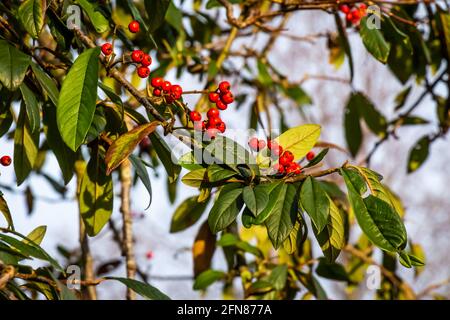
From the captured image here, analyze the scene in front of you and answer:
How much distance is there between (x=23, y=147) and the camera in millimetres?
1184

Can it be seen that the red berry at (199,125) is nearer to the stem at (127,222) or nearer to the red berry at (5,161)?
the red berry at (5,161)

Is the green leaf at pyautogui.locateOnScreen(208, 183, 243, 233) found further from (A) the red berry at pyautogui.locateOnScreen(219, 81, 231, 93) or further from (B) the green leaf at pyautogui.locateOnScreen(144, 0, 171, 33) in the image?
(B) the green leaf at pyautogui.locateOnScreen(144, 0, 171, 33)

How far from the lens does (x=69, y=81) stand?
35.6 inches

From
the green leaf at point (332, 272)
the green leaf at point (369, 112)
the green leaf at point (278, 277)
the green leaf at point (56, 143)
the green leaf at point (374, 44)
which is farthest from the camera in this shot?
the green leaf at point (369, 112)

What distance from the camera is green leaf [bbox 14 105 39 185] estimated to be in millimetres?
1173

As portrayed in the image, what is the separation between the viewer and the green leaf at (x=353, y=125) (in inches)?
80.6

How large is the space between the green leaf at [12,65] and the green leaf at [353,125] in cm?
127

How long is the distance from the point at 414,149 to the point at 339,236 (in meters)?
1.28

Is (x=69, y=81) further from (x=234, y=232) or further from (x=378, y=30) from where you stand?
(x=234, y=232)

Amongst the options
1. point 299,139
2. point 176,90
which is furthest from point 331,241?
point 176,90

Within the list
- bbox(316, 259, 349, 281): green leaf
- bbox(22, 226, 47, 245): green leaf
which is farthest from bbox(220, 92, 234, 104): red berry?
bbox(316, 259, 349, 281): green leaf

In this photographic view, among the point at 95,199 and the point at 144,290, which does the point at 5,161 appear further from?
the point at 144,290

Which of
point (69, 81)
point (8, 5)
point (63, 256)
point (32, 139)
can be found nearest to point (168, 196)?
point (63, 256)

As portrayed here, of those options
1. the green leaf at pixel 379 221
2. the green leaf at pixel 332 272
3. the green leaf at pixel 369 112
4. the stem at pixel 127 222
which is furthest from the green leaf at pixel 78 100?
the green leaf at pixel 369 112
